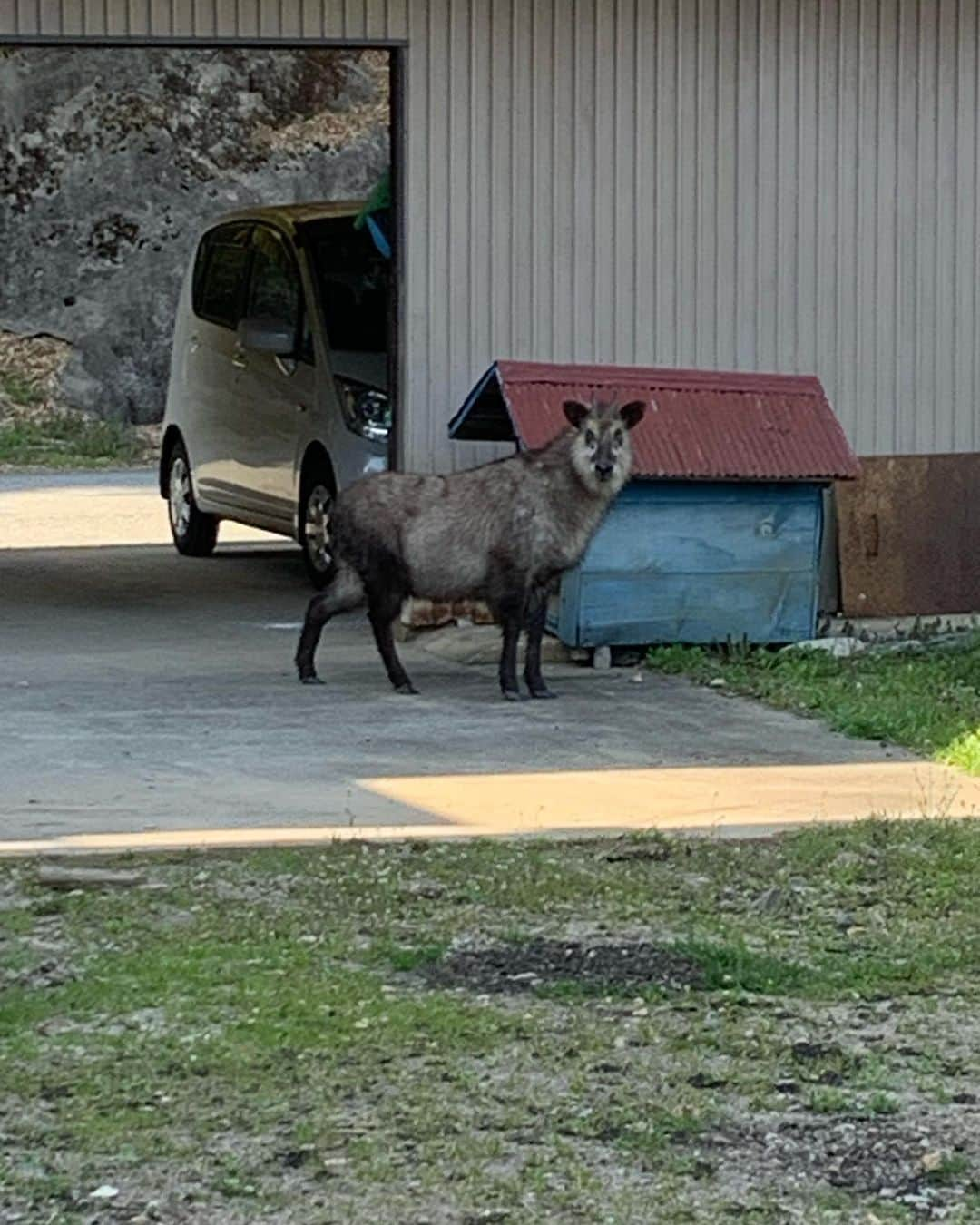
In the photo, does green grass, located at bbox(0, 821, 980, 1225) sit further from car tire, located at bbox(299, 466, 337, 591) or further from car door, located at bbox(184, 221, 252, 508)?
car door, located at bbox(184, 221, 252, 508)

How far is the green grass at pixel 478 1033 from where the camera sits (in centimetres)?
564

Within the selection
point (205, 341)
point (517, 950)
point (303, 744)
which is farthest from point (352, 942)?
point (205, 341)

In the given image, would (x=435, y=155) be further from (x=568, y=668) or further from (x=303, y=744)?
(x=303, y=744)

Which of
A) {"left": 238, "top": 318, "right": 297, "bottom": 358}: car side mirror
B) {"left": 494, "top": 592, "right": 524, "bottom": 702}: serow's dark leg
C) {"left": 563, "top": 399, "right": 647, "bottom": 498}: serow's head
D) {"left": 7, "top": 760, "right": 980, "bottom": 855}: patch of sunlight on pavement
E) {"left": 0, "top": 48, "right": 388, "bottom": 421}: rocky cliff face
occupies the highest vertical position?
{"left": 0, "top": 48, "right": 388, "bottom": 421}: rocky cliff face

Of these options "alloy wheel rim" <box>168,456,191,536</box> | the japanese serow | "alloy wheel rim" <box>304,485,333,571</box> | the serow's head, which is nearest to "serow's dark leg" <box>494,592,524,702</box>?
the japanese serow

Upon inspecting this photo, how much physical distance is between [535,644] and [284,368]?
4.09 m

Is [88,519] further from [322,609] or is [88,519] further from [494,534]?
[494,534]

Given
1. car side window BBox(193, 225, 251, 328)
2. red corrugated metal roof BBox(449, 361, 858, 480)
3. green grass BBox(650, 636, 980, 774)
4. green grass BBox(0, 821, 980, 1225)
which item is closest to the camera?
green grass BBox(0, 821, 980, 1225)

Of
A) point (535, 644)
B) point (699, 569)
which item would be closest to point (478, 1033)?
point (535, 644)

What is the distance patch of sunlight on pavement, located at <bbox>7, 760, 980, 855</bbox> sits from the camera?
8773 millimetres

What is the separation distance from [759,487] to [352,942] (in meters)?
5.49

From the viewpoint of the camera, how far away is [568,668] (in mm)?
12586

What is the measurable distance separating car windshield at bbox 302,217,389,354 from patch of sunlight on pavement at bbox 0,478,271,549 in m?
3.27

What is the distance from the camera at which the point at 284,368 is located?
15344mm
